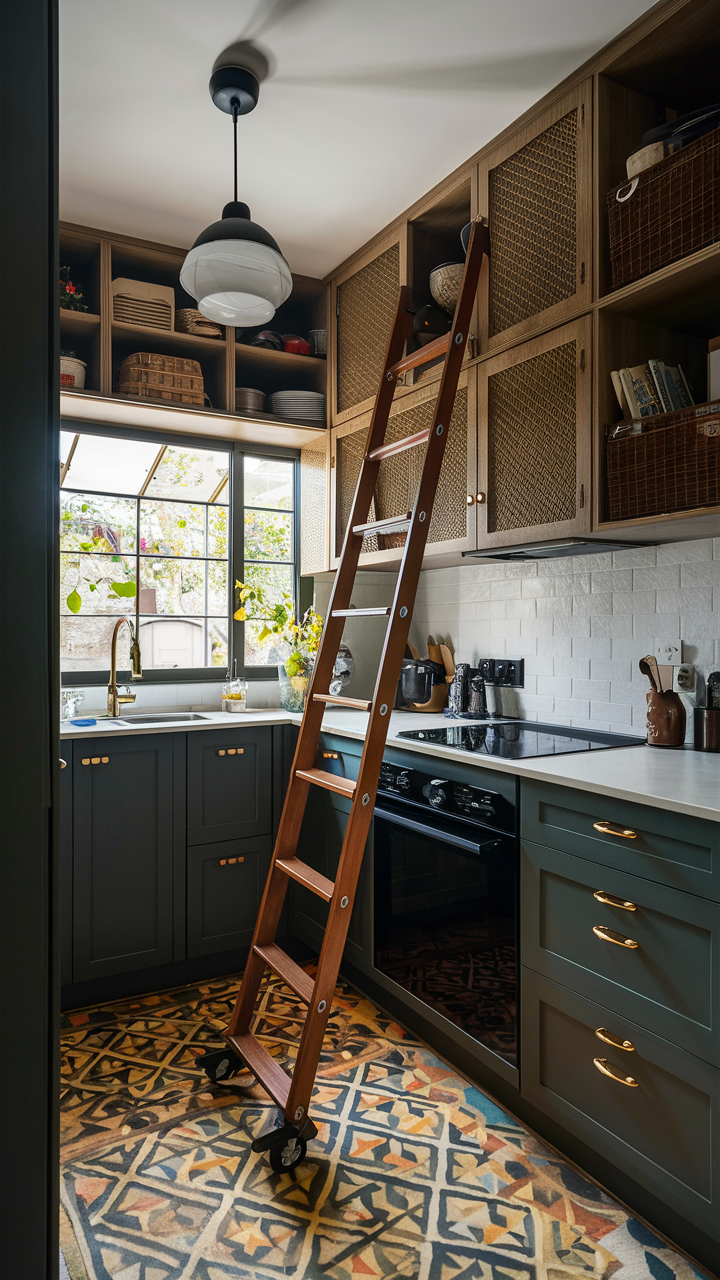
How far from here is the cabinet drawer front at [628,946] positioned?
1466 mm

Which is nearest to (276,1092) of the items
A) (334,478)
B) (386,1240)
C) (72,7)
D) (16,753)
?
(386,1240)

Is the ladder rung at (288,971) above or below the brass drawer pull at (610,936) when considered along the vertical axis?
below

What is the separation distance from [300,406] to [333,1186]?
2814 millimetres

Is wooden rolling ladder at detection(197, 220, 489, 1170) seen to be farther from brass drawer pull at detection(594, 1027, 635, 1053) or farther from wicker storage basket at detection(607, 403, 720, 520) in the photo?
brass drawer pull at detection(594, 1027, 635, 1053)

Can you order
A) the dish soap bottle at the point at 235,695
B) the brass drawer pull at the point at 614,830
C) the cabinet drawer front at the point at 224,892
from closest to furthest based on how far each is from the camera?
the brass drawer pull at the point at 614,830 < the cabinet drawer front at the point at 224,892 < the dish soap bottle at the point at 235,695

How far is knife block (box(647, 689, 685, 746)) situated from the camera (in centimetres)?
216

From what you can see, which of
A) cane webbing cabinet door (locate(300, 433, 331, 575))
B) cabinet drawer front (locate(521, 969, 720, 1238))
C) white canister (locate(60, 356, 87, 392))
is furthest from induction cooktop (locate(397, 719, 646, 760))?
white canister (locate(60, 356, 87, 392))

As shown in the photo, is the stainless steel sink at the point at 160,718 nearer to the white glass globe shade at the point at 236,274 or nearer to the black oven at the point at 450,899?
the black oven at the point at 450,899

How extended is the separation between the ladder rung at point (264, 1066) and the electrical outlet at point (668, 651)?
1.57 meters

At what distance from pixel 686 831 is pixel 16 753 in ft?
4.29

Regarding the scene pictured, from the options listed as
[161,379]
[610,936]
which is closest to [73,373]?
[161,379]

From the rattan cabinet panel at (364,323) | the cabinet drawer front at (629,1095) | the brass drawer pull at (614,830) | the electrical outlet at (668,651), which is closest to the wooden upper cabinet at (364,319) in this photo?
the rattan cabinet panel at (364,323)

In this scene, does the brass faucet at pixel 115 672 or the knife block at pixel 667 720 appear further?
the brass faucet at pixel 115 672

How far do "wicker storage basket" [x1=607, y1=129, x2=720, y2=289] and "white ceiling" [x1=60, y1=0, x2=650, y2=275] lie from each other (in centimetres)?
41
